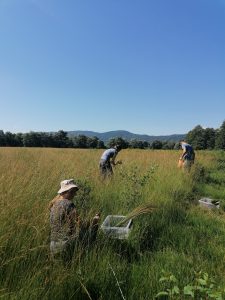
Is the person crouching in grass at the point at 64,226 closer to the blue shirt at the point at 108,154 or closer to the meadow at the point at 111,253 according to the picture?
the meadow at the point at 111,253

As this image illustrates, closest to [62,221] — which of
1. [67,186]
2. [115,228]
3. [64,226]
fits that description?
[64,226]

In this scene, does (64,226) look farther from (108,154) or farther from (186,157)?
(186,157)

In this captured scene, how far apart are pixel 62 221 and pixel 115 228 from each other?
129 centimetres

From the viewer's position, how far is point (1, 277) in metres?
3.64

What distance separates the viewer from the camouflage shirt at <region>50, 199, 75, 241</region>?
4391 mm

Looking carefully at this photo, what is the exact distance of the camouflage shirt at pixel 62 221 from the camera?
439 cm

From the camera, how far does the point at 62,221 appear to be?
15.0ft

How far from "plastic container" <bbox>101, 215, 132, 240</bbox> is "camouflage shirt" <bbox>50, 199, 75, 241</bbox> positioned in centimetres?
85

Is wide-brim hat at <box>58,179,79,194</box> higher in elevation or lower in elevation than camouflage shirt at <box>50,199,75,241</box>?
higher

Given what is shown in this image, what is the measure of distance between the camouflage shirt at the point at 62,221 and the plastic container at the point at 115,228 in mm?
849

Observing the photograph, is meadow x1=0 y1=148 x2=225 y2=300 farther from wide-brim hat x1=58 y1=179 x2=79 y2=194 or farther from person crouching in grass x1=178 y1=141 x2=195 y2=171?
person crouching in grass x1=178 y1=141 x2=195 y2=171

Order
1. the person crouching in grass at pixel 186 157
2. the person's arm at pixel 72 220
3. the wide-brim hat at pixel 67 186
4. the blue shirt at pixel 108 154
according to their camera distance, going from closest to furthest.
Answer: the person's arm at pixel 72 220 → the wide-brim hat at pixel 67 186 → the blue shirt at pixel 108 154 → the person crouching in grass at pixel 186 157

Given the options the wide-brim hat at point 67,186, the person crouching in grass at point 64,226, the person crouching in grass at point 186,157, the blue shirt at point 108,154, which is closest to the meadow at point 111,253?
the person crouching in grass at point 64,226

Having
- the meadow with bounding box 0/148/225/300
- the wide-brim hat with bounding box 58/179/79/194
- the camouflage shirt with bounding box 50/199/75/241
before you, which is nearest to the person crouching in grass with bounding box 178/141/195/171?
the meadow with bounding box 0/148/225/300
